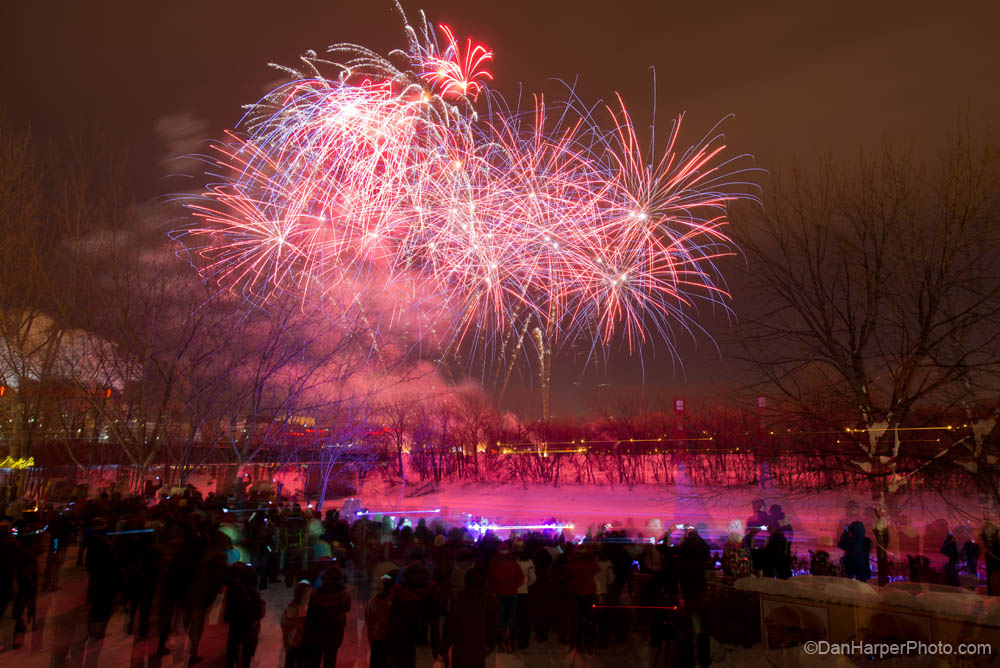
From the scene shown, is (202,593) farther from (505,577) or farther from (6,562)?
(505,577)

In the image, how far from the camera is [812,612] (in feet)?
23.0

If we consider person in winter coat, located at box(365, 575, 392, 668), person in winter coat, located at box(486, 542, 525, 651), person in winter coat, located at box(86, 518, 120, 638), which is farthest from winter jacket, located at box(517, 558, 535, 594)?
person in winter coat, located at box(86, 518, 120, 638)

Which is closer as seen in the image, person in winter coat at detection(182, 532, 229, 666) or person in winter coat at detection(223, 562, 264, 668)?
person in winter coat at detection(223, 562, 264, 668)

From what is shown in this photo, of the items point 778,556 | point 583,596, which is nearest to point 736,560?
point 778,556

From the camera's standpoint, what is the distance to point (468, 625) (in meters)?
6.31

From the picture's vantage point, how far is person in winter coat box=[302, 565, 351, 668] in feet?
19.6

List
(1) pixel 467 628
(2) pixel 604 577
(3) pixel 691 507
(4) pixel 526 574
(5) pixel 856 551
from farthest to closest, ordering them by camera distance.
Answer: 1. (3) pixel 691 507
2. (5) pixel 856 551
3. (2) pixel 604 577
4. (4) pixel 526 574
5. (1) pixel 467 628

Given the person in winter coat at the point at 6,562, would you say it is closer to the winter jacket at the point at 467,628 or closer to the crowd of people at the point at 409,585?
the crowd of people at the point at 409,585

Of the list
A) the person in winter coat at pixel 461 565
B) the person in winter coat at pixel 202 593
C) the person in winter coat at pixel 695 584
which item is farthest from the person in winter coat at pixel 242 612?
the person in winter coat at pixel 695 584

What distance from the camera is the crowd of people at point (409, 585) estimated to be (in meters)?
6.24

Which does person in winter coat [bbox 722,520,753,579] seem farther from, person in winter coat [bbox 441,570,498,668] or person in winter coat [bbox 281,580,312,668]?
person in winter coat [bbox 281,580,312,668]

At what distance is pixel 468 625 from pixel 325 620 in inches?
55.8

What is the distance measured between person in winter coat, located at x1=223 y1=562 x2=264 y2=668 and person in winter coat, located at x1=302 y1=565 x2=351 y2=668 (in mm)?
810

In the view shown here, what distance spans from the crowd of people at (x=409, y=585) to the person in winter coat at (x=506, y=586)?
0.02 m
